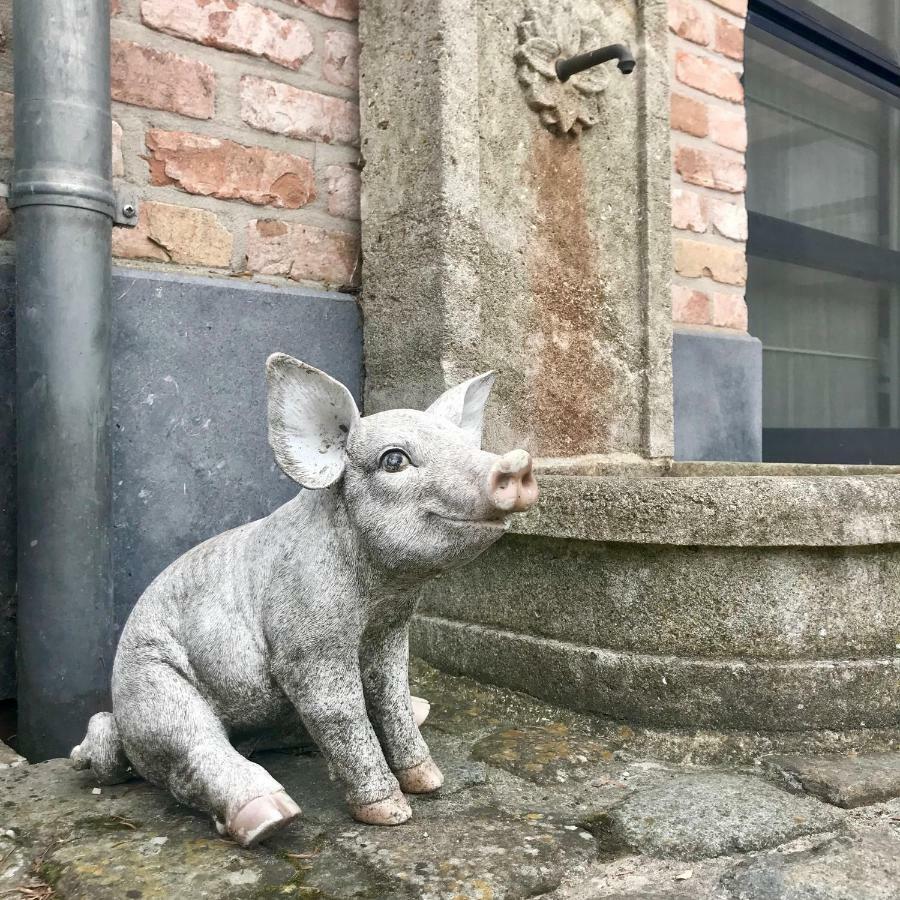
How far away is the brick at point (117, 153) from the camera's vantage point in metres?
2.21

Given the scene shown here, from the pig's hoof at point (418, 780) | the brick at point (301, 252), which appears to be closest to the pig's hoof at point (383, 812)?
the pig's hoof at point (418, 780)

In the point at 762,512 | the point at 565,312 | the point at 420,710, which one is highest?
the point at 565,312

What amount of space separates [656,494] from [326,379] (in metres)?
0.76

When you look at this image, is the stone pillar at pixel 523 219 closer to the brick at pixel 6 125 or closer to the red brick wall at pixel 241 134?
the red brick wall at pixel 241 134

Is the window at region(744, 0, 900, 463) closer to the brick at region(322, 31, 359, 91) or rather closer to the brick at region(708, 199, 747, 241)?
the brick at region(708, 199, 747, 241)

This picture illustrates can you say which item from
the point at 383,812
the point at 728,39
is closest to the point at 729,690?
the point at 383,812

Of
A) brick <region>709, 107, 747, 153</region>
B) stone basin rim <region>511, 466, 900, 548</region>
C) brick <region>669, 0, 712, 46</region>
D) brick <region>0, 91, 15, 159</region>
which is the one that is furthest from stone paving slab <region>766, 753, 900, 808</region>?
brick <region>669, 0, 712, 46</region>

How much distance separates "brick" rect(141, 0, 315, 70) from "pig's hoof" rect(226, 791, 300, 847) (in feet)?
6.09

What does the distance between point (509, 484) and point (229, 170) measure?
152 cm

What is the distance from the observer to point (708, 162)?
3.85 meters

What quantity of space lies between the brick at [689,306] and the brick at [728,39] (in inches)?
41.1

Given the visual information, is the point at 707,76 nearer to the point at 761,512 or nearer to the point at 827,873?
the point at 761,512

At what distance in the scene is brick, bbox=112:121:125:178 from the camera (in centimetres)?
221

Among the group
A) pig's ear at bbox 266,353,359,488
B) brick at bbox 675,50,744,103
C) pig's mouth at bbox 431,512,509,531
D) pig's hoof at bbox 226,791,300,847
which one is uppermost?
brick at bbox 675,50,744,103
